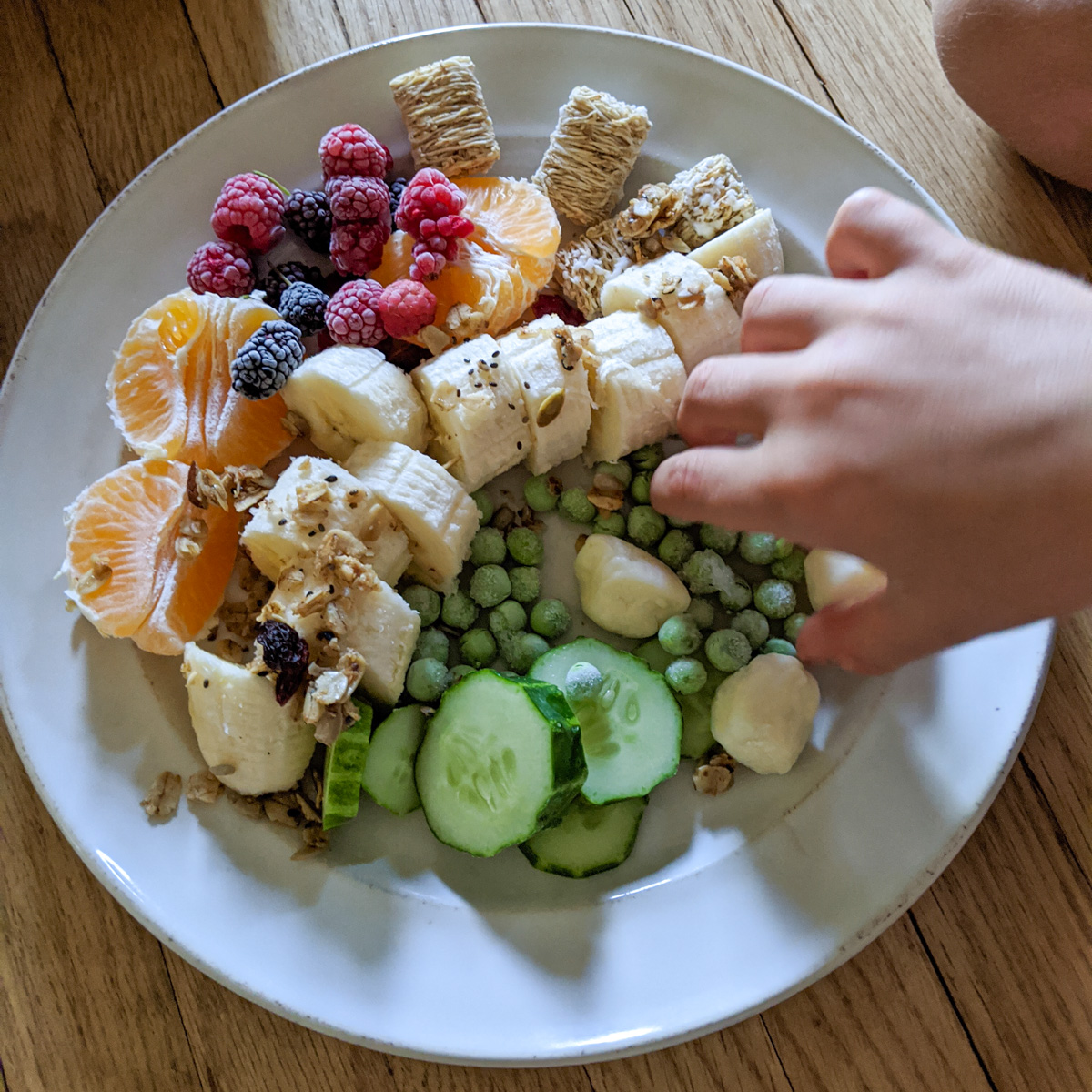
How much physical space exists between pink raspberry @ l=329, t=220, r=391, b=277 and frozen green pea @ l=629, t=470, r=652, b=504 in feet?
1.79

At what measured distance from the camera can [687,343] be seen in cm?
136

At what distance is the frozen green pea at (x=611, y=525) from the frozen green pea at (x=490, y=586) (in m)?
0.17

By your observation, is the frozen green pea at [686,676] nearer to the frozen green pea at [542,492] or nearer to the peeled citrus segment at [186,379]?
the frozen green pea at [542,492]

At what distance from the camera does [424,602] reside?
1349mm

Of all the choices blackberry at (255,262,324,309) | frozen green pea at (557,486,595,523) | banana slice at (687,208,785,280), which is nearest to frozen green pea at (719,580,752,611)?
Result: frozen green pea at (557,486,595,523)

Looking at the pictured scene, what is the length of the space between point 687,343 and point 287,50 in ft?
3.03

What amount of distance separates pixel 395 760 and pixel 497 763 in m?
0.17

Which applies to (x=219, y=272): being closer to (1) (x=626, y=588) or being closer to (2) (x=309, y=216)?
(2) (x=309, y=216)

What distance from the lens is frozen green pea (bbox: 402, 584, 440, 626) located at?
4.42 ft

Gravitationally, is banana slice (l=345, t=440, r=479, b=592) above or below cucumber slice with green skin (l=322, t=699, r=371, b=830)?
above

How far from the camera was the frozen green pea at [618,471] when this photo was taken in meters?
1.40

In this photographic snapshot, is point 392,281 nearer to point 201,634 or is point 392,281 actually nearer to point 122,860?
point 201,634

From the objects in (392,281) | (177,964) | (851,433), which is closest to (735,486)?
(851,433)

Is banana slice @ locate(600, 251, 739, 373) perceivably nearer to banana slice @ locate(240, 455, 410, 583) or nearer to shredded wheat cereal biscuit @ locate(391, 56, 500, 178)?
shredded wheat cereal biscuit @ locate(391, 56, 500, 178)
